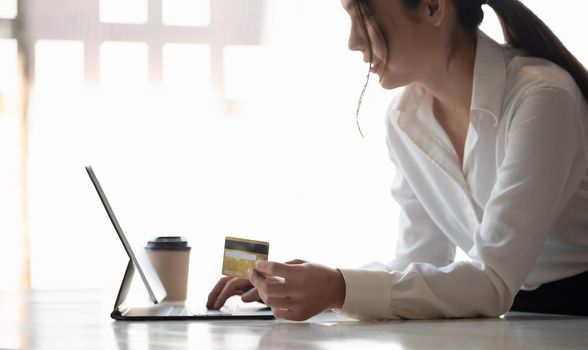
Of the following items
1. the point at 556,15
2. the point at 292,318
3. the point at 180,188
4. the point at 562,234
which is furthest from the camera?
the point at 556,15

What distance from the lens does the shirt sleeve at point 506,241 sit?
121 cm

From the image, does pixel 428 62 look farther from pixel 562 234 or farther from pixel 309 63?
pixel 309 63

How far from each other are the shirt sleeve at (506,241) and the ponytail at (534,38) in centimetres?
13

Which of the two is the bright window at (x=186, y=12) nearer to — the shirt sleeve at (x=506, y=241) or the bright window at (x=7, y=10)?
the bright window at (x=7, y=10)

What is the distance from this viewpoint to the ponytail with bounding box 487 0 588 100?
1413mm

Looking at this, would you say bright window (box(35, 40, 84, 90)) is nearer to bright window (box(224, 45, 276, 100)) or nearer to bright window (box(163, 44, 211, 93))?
bright window (box(163, 44, 211, 93))

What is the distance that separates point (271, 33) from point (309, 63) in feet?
0.66

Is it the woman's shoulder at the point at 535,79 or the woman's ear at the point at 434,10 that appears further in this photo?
the woman's ear at the point at 434,10

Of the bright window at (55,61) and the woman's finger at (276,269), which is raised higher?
the bright window at (55,61)

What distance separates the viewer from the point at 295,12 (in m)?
3.55

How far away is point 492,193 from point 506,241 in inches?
3.5

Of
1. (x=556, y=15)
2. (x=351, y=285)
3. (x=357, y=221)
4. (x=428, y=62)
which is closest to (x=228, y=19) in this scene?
(x=357, y=221)

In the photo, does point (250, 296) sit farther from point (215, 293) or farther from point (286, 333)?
point (286, 333)

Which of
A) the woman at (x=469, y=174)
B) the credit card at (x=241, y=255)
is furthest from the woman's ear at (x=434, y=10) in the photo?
the credit card at (x=241, y=255)
